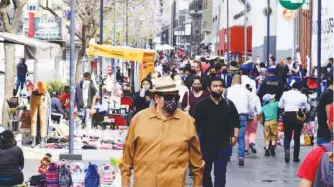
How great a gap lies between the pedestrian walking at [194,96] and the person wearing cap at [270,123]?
2.85m

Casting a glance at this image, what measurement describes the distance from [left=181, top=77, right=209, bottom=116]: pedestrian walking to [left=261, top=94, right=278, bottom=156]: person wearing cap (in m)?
2.85

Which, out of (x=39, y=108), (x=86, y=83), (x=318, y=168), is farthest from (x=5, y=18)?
(x=318, y=168)

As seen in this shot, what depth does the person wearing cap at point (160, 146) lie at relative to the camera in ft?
28.5

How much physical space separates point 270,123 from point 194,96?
3615mm

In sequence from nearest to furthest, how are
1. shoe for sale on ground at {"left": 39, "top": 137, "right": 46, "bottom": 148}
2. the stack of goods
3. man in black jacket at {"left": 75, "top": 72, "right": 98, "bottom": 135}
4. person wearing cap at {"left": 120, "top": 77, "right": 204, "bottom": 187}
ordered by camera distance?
person wearing cap at {"left": 120, "top": 77, "right": 204, "bottom": 187} < the stack of goods < shoe for sale on ground at {"left": 39, "top": 137, "right": 46, "bottom": 148} < man in black jacket at {"left": 75, "top": 72, "right": 98, "bottom": 135}

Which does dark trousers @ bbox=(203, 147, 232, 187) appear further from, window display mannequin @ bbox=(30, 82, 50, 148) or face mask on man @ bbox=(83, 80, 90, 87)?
face mask on man @ bbox=(83, 80, 90, 87)

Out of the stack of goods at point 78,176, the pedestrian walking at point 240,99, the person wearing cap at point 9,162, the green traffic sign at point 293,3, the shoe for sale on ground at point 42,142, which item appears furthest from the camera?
the green traffic sign at point 293,3

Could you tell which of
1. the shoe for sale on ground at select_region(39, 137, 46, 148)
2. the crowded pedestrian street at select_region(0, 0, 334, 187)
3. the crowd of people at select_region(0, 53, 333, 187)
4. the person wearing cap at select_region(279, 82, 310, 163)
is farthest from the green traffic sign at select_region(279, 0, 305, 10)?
the shoe for sale on ground at select_region(39, 137, 46, 148)

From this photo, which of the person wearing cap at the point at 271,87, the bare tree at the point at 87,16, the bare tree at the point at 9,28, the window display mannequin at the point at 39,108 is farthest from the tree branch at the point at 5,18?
the bare tree at the point at 87,16

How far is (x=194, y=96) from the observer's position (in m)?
17.6

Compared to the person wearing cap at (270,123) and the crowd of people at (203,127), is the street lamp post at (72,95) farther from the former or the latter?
the person wearing cap at (270,123)

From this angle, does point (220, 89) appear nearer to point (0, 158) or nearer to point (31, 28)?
point (0, 158)

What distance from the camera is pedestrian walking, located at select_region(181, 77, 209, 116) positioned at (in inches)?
683

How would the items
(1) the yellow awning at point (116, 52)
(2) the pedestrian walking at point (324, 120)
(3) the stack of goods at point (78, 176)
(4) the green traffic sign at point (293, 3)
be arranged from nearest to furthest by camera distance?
1. (2) the pedestrian walking at point (324, 120)
2. (3) the stack of goods at point (78, 176)
3. (4) the green traffic sign at point (293, 3)
4. (1) the yellow awning at point (116, 52)
